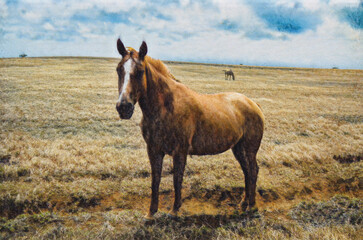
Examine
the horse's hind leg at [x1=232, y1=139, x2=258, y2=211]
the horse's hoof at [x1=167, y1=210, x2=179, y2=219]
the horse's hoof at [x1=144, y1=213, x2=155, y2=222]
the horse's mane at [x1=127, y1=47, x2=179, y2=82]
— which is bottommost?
the horse's hoof at [x1=144, y1=213, x2=155, y2=222]

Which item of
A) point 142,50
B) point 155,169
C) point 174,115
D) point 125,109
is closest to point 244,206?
point 155,169

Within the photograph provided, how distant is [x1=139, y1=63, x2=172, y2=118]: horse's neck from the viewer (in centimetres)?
337

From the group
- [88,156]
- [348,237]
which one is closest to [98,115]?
[88,156]

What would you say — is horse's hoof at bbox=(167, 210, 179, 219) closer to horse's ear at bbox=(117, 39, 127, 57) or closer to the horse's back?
the horse's back

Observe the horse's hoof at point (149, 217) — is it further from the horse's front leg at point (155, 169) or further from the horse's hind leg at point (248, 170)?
the horse's hind leg at point (248, 170)

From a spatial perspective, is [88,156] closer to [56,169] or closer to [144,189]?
[56,169]

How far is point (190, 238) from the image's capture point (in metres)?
3.54

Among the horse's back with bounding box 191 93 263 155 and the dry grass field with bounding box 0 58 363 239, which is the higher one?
the horse's back with bounding box 191 93 263 155

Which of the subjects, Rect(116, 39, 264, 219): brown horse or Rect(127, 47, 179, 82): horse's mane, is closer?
Rect(116, 39, 264, 219): brown horse

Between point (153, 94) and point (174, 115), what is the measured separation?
48cm

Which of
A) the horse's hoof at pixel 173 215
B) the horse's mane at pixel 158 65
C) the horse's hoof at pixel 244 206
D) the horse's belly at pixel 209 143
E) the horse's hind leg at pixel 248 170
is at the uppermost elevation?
the horse's mane at pixel 158 65

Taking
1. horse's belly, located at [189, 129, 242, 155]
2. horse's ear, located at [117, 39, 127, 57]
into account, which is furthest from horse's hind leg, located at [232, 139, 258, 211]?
horse's ear, located at [117, 39, 127, 57]

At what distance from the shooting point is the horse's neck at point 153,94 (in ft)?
11.1

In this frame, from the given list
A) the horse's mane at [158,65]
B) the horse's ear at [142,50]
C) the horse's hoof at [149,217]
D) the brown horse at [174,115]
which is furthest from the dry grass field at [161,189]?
the horse's ear at [142,50]
